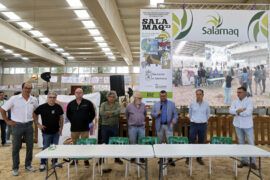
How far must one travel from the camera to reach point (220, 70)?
4074mm

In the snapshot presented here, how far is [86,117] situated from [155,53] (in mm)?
1893

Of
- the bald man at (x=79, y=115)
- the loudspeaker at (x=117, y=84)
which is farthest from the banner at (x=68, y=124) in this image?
the bald man at (x=79, y=115)

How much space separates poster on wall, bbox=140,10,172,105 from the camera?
393 cm

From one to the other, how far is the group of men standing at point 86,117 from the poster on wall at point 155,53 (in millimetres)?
433

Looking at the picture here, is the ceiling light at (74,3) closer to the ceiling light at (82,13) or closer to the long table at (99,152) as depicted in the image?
the ceiling light at (82,13)

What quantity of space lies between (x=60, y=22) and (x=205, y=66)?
721 centimetres

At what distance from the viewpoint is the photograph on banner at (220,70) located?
158 inches

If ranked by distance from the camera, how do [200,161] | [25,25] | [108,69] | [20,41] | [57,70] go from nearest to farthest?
[200,161], [25,25], [20,41], [57,70], [108,69]

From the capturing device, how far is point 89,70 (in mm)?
18016

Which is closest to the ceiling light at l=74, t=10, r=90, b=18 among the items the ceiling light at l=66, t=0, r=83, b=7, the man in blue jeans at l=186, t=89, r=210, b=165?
the ceiling light at l=66, t=0, r=83, b=7

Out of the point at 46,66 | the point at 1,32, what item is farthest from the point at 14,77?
the point at 1,32

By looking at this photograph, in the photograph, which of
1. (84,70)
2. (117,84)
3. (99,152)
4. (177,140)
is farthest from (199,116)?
(84,70)

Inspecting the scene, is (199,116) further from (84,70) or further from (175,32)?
(84,70)

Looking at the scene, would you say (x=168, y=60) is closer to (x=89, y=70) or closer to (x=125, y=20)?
(x=125, y=20)
